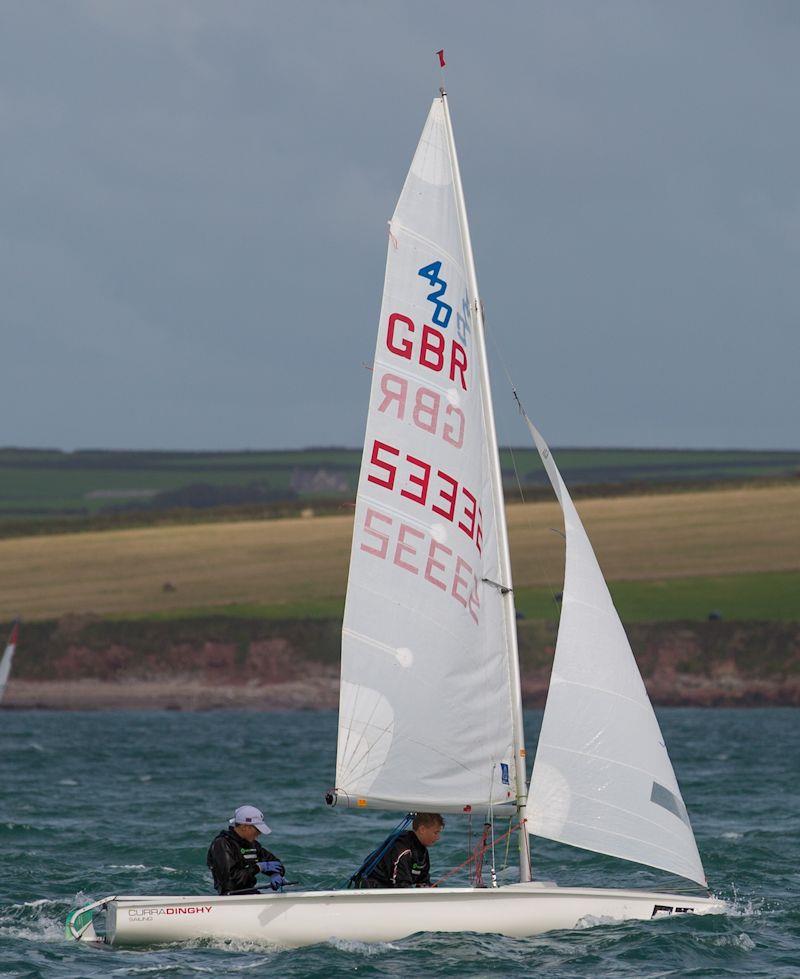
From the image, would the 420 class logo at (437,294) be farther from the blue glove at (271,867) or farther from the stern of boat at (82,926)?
the stern of boat at (82,926)

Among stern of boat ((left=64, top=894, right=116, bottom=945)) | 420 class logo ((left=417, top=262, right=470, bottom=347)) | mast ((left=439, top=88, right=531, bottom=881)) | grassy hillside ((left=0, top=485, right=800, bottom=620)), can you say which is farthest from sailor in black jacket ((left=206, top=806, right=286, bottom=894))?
grassy hillside ((left=0, top=485, right=800, bottom=620))

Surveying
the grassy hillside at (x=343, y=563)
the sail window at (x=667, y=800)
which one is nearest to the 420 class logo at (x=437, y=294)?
the sail window at (x=667, y=800)

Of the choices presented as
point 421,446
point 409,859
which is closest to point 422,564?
point 421,446

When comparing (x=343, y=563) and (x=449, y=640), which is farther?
(x=343, y=563)

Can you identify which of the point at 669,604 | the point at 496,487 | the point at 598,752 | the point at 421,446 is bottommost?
the point at 598,752

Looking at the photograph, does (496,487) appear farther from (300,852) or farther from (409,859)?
(300,852)

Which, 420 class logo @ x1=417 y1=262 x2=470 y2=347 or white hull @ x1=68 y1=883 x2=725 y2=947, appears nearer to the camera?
white hull @ x1=68 y1=883 x2=725 y2=947

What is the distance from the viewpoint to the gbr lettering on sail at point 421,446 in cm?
1909

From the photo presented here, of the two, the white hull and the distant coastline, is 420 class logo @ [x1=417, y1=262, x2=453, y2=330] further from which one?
the distant coastline

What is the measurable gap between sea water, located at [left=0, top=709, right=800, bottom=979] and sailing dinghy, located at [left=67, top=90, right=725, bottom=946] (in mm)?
726

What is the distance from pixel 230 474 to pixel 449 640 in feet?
430

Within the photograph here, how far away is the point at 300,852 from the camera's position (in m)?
28.6

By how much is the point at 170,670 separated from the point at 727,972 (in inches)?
2572

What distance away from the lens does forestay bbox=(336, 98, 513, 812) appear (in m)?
19.0
